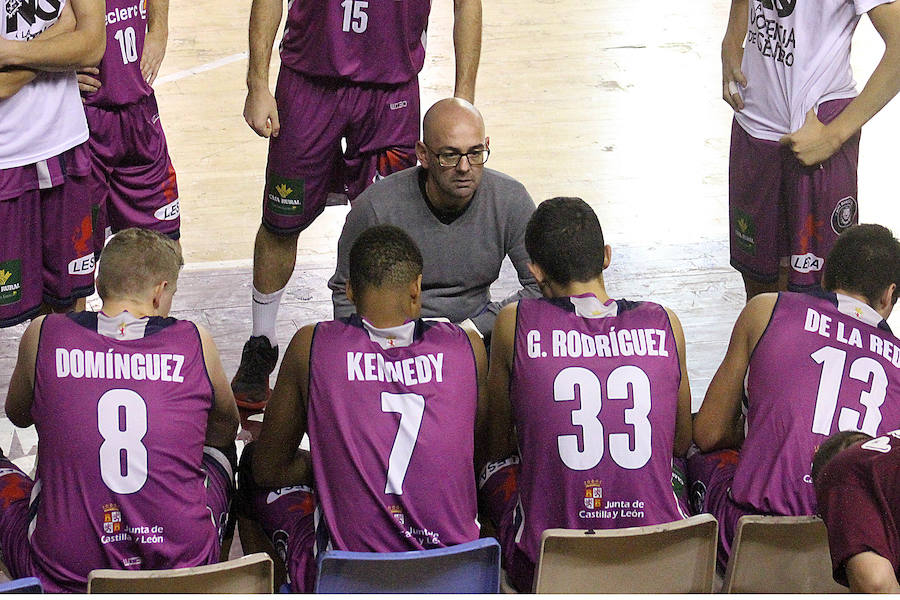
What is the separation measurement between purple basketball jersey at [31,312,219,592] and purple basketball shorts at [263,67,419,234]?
1.84m

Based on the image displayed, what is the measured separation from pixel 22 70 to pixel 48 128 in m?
0.22

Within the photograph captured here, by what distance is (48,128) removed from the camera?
13.7ft

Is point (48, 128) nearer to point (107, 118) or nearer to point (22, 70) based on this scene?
point (22, 70)

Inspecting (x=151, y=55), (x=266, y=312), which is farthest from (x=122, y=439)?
(x=151, y=55)

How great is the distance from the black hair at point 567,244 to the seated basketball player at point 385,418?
13.4 inches

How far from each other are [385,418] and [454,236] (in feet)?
4.24

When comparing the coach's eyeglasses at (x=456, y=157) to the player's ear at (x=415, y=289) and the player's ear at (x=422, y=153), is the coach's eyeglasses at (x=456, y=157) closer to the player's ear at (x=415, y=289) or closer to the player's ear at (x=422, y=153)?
the player's ear at (x=422, y=153)

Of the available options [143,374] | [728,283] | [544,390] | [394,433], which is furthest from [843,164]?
[143,374]

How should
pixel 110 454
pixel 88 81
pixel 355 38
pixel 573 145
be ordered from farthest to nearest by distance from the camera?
1. pixel 573 145
2. pixel 355 38
3. pixel 88 81
4. pixel 110 454

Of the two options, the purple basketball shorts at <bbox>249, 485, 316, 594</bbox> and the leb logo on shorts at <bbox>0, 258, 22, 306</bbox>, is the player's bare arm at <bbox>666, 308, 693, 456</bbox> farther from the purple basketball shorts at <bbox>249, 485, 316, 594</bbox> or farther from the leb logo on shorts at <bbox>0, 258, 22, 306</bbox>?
the leb logo on shorts at <bbox>0, 258, 22, 306</bbox>

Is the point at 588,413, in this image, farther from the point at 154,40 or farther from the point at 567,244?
the point at 154,40

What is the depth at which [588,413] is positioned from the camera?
3027 millimetres

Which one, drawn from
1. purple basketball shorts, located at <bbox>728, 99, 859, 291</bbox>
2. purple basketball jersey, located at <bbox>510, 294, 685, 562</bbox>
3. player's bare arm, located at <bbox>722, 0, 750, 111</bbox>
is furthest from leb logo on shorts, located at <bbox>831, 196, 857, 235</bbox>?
purple basketball jersey, located at <bbox>510, 294, 685, 562</bbox>

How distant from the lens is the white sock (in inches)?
194
